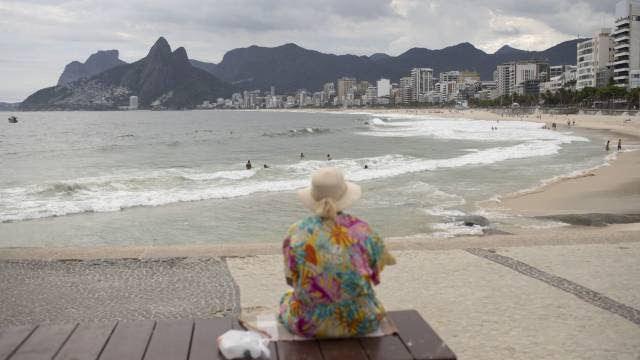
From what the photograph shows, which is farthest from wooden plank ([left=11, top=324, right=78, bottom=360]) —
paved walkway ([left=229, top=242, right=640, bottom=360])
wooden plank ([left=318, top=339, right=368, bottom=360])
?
paved walkway ([left=229, top=242, right=640, bottom=360])

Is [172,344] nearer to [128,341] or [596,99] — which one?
[128,341]

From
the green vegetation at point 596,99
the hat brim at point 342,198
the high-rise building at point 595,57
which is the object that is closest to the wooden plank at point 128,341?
the hat brim at point 342,198

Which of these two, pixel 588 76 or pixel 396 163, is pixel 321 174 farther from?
pixel 588 76

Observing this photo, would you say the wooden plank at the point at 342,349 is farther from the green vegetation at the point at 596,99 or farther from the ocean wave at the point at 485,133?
the green vegetation at the point at 596,99

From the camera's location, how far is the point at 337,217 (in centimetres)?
333

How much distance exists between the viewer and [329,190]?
127 inches

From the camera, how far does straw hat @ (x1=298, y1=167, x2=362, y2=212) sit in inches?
126

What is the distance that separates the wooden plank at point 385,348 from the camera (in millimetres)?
3077

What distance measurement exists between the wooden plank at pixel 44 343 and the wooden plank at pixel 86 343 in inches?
1.7

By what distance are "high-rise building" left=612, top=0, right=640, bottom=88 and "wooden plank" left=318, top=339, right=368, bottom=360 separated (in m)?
114

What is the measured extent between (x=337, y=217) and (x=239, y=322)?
0.88 meters

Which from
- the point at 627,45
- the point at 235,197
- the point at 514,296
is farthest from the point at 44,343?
the point at 627,45

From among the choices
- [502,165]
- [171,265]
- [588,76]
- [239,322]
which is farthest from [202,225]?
[588,76]

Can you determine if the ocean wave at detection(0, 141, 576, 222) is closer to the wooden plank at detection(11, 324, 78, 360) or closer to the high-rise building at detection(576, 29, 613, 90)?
the wooden plank at detection(11, 324, 78, 360)
